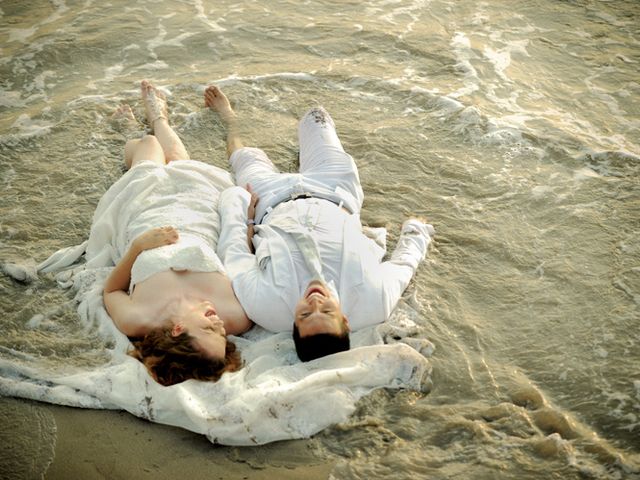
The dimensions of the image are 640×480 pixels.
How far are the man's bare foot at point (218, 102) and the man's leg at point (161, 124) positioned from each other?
1.24ft

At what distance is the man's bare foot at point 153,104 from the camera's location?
539cm

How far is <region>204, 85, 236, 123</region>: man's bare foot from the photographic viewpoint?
5632mm

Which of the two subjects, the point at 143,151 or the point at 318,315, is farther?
the point at 143,151

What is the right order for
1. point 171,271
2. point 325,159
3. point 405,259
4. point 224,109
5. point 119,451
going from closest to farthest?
1. point 119,451
2. point 171,271
3. point 405,259
4. point 325,159
5. point 224,109

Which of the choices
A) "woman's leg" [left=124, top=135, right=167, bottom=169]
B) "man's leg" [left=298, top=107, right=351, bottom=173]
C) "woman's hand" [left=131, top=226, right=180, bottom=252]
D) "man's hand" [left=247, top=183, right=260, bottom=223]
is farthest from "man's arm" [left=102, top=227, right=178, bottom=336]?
"man's leg" [left=298, top=107, right=351, bottom=173]

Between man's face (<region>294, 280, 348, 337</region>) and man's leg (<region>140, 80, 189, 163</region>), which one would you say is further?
man's leg (<region>140, 80, 189, 163</region>)

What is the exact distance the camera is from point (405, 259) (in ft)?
13.7

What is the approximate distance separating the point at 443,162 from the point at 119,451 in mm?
3325

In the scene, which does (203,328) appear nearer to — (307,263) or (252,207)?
(307,263)

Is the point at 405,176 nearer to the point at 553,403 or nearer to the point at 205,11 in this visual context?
the point at 553,403

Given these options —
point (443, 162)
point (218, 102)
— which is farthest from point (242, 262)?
point (218, 102)

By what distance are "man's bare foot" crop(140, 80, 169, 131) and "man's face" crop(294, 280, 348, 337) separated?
2.56m

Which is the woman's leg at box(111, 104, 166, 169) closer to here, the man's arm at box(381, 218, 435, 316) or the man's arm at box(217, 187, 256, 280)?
the man's arm at box(217, 187, 256, 280)

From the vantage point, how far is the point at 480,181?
5.03m
